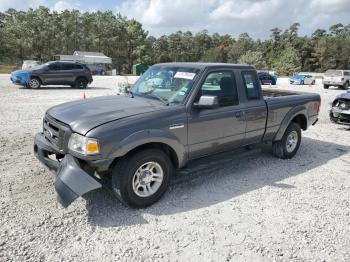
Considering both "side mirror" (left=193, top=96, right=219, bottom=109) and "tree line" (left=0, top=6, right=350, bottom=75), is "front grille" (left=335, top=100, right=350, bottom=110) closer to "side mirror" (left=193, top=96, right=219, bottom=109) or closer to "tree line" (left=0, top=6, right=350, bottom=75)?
"side mirror" (left=193, top=96, right=219, bottom=109)

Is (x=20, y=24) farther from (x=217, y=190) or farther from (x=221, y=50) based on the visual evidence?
(x=217, y=190)

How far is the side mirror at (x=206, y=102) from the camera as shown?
4.29m

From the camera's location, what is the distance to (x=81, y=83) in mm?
19906

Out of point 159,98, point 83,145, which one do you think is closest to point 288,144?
point 159,98

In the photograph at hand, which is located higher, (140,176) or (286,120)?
(286,120)

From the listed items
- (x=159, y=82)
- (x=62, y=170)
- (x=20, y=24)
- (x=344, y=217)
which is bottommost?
(x=344, y=217)

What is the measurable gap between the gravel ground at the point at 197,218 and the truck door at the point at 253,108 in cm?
46

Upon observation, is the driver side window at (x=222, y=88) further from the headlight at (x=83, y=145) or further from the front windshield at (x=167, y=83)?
the headlight at (x=83, y=145)

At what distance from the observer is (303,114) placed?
21.7ft

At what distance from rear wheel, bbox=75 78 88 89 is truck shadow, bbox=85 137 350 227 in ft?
50.5

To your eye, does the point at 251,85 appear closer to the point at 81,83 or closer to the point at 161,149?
the point at 161,149

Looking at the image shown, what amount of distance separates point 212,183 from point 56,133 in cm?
242

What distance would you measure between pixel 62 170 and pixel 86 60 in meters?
56.3

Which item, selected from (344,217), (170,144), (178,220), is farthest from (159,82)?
(344,217)
